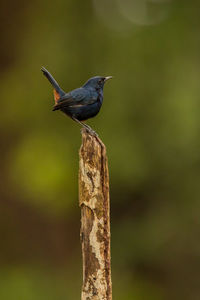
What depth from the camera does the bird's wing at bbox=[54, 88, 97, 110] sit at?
4891 millimetres

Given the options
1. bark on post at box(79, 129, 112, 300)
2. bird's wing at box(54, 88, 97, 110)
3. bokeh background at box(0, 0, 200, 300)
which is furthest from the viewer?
bokeh background at box(0, 0, 200, 300)

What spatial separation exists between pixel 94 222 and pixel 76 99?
1350 mm

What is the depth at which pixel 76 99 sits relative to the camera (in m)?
4.95

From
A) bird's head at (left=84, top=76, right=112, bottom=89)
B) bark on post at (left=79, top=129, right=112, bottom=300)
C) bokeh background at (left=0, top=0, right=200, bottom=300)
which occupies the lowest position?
bark on post at (left=79, top=129, right=112, bottom=300)

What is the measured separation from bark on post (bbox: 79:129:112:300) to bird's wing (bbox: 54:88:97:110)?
2.55 ft

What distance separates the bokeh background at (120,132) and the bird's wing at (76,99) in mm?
4936

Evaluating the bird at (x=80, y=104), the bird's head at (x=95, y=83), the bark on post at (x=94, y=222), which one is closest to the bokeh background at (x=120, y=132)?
the bird's head at (x=95, y=83)

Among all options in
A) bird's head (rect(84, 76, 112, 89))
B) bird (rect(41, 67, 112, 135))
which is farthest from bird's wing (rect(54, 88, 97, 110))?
bird's head (rect(84, 76, 112, 89))

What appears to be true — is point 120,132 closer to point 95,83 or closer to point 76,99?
point 95,83

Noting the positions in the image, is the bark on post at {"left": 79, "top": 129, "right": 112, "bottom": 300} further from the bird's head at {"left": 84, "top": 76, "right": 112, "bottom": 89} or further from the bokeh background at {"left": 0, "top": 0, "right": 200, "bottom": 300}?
the bokeh background at {"left": 0, "top": 0, "right": 200, "bottom": 300}

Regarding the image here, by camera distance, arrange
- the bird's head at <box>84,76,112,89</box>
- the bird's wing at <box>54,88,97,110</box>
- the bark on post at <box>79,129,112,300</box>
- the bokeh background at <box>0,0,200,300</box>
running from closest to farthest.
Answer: the bark on post at <box>79,129,112,300</box>, the bird's wing at <box>54,88,97,110</box>, the bird's head at <box>84,76,112,89</box>, the bokeh background at <box>0,0,200,300</box>

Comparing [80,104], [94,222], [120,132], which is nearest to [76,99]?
[80,104]

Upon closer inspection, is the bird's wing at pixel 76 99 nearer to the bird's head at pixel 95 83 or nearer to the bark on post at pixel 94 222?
the bird's head at pixel 95 83

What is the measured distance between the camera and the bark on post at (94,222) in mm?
3904
